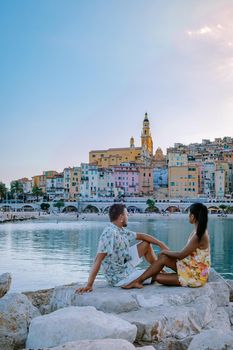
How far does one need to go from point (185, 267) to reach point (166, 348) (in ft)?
4.51

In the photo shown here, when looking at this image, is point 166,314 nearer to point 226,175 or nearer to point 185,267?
point 185,267

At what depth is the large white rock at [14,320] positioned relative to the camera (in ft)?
15.3

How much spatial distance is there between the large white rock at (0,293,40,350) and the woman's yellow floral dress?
5.71 feet

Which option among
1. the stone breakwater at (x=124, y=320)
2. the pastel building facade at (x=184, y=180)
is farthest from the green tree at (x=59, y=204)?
the stone breakwater at (x=124, y=320)

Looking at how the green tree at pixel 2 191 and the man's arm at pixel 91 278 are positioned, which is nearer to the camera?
the man's arm at pixel 91 278

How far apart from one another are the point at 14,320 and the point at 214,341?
7.36 feet

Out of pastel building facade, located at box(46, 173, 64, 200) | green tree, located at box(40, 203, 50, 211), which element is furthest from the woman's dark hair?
pastel building facade, located at box(46, 173, 64, 200)

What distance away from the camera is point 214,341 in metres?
3.59

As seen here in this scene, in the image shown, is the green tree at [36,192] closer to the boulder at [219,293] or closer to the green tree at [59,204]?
the green tree at [59,204]

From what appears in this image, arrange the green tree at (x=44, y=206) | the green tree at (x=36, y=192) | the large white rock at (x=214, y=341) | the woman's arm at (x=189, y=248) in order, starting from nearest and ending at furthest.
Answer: the large white rock at (x=214, y=341) < the woman's arm at (x=189, y=248) < the green tree at (x=44, y=206) < the green tree at (x=36, y=192)

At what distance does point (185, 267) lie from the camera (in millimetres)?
5801

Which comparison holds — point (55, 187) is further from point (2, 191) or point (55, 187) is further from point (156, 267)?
point (156, 267)

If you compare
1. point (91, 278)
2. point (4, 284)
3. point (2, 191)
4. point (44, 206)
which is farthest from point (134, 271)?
point (2, 191)

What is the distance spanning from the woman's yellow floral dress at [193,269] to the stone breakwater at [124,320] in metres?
0.12
